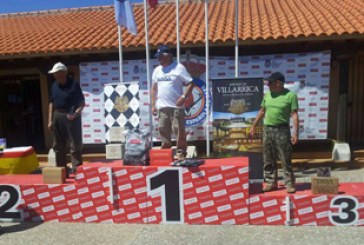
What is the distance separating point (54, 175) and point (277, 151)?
267cm

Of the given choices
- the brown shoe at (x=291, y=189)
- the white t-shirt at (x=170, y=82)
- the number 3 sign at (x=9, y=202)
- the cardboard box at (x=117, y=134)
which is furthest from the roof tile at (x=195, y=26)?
the number 3 sign at (x=9, y=202)

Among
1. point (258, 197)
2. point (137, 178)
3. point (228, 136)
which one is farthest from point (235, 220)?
point (228, 136)

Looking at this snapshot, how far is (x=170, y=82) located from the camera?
194 inches

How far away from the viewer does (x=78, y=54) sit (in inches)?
291

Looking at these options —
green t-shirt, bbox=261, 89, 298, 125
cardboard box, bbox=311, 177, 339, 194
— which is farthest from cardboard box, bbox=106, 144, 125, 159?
cardboard box, bbox=311, 177, 339, 194

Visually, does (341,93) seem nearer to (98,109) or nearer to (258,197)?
(258,197)

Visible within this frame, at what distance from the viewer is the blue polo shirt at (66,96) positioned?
15.6 feet

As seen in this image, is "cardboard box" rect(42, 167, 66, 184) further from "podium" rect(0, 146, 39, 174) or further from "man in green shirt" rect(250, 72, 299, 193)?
"man in green shirt" rect(250, 72, 299, 193)

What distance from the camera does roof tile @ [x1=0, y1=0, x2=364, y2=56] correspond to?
22.4ft

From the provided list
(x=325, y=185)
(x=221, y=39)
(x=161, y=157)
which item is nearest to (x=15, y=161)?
(x=161, y=157)

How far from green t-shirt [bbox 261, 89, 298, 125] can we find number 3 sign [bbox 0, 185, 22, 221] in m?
3.13

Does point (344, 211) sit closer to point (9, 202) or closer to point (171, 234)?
point (171, 234)

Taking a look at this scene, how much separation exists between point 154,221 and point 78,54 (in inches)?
181

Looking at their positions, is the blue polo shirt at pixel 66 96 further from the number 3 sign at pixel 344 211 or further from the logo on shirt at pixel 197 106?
the number 3 sign at pixel 344 211
